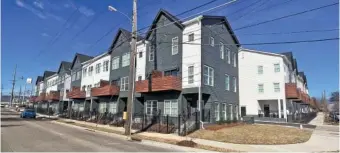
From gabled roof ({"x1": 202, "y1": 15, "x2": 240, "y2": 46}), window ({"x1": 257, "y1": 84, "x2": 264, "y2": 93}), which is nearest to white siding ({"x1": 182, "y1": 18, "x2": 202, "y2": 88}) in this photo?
gabled roof ({"x1": 202, "y1": 15, "x2": 240, "y2": 46})

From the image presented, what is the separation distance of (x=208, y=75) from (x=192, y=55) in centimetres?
242

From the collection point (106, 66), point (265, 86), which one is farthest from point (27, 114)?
point (265, 86)

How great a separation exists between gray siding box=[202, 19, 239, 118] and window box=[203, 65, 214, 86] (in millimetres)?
359

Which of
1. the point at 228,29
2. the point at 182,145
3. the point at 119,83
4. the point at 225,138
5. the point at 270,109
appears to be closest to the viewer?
the point at 182,145

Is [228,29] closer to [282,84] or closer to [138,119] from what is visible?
[282,84]

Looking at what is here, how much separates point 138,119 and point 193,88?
7545mm

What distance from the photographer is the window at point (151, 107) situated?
26.1 m

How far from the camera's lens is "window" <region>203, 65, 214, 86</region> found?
23656mm

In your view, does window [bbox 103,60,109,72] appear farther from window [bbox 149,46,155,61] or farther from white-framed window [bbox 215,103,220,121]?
white-framed window [bbox 215,103,220,121]

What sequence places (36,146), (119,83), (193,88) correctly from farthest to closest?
(119,83)
(193,88)
(36,146)

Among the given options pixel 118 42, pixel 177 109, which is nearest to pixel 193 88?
pixel 177 109

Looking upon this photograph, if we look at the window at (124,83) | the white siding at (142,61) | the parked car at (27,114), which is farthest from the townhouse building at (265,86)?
the parked car at (27,114)

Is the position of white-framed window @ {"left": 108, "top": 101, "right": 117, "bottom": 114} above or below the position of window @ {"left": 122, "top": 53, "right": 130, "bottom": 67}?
below

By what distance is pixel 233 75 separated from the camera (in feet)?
98.8
